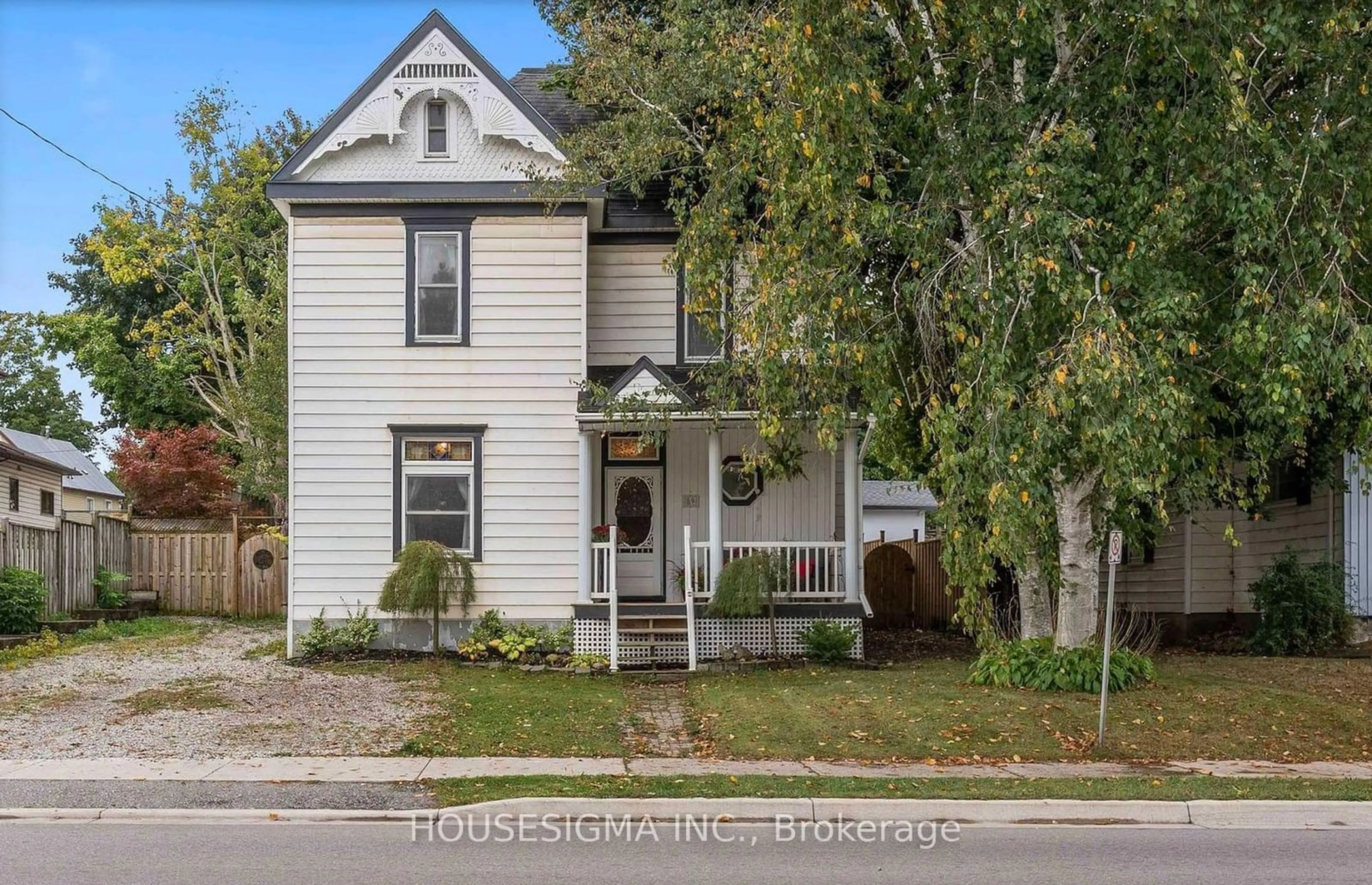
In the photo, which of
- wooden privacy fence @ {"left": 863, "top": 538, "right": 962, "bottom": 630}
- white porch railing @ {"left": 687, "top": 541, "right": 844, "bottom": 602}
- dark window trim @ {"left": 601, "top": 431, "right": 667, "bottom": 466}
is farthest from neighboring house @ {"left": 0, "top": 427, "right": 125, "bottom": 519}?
white porch railing @ {"left": 687, "top": 541, "right": 844, "bottom": 602}

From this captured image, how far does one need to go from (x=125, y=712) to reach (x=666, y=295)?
968cm

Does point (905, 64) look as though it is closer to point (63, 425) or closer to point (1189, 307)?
point (1189, 307)

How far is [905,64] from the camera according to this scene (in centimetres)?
1309

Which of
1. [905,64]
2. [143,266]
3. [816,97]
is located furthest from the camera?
[143,266]

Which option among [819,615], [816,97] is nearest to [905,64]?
[816,97]

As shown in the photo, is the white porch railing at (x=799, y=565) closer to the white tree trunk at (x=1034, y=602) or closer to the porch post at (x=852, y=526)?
the porch post at (x=852, y=526)

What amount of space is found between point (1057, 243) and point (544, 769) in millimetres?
6521

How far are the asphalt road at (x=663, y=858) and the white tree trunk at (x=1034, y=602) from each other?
6067 millimetres

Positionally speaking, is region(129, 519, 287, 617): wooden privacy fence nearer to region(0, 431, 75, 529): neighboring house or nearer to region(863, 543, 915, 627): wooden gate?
region(0, 431, 75, 529): neighboring house

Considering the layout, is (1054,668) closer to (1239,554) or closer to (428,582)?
(1239,554)

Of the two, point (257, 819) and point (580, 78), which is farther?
point (580, 78)

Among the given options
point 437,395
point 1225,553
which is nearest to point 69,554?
point 437,395

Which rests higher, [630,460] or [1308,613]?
[630,460]

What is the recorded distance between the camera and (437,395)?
1859 cm
